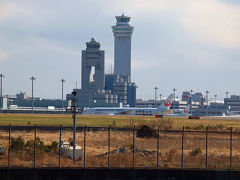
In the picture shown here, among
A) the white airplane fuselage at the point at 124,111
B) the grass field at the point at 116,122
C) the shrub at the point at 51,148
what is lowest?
the white airplane fuselage at the point at 124,111

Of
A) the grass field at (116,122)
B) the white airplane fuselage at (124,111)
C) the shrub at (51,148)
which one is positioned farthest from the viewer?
the white airplane fuselage at (124,111)

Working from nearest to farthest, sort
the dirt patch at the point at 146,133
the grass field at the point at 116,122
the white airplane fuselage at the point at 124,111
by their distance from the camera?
the dirt patch at the point at 146,133 < the grass field at the point at 116,122 < the white airplane fuselage at the point at 124,111

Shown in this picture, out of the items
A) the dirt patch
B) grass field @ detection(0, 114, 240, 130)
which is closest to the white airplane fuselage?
grass field @ detection(0, 114, 240, 130)

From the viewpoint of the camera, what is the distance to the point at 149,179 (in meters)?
33.2

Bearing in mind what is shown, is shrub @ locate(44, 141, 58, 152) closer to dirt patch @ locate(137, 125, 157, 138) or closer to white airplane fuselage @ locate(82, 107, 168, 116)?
dirt patch @ locate(137, 125, 157, 138)

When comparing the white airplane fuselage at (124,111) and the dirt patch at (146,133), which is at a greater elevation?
the dirt patch at (146,133)

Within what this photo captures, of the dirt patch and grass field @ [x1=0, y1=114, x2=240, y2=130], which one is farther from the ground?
the dirt patch

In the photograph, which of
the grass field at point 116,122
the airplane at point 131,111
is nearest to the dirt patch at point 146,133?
the grass field at point 116,122

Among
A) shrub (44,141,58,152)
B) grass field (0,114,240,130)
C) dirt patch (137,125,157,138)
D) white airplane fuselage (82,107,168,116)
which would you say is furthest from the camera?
white airplane fuselage (82,107,168,116)

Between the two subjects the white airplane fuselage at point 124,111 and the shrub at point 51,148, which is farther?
the white airplane fuselage at point 124,111

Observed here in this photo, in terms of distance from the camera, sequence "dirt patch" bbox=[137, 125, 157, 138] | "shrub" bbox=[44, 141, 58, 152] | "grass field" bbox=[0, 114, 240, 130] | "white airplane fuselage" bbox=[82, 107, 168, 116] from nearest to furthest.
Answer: "shrub" bbox=[44, 141, 58, 152], "dirt patch" bbox=[137, 125, 157, 138], "grass field" bbox=[0, 114, 240, 130], "white airplane fuselage" bbox=[82, 107, 168, 116]

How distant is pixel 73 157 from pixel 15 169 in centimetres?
468

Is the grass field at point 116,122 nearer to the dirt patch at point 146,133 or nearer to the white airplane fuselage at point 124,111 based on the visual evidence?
the dirt patch at point 146,133

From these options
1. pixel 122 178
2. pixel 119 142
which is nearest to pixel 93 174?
pixel 122 178
